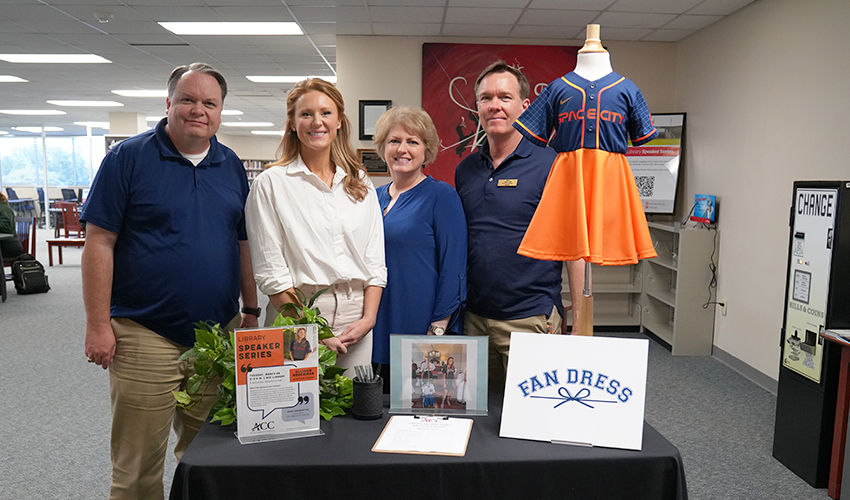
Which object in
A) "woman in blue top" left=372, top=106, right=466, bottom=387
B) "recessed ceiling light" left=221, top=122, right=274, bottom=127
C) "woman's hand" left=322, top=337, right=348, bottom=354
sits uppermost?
"recessed ceiling light" left=221, top=122, right=274, bottom=127

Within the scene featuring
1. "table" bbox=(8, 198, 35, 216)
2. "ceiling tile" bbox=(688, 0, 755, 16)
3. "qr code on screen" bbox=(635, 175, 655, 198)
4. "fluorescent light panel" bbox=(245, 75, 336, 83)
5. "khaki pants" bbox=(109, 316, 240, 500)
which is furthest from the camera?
"table" bbox=(8, 198, 35, 216)

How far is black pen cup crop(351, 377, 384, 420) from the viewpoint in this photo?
156 cm

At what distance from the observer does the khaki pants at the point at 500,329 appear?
2.04 m

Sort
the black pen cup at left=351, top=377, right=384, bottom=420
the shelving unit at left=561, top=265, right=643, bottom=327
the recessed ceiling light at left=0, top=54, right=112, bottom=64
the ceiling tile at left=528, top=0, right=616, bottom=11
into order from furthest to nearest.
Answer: the recessed ceiling light at left=0, top=54, right=112, bottom=64 → the shelving unit at left=561, top=265, right=643, bottom=327 → the ceiling tile at left=528, top=0, right=616, bottom=11 → the black pen cup at left=351, top=377, right=384, bottom=420

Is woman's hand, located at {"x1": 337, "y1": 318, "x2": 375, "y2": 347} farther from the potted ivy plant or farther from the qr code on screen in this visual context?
the qr code on screen

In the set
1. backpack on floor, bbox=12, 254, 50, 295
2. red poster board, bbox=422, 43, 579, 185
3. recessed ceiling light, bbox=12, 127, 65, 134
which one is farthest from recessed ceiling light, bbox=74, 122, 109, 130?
red poster board, bbox=422, 43, 579, 185

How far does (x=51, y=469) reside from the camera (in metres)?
2.87

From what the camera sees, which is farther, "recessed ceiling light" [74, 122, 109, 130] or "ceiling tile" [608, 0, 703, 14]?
"recessed ceiling light" [74, 122, 109, 130]

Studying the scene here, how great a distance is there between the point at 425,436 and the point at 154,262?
0.95 m

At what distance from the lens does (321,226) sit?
1.81 meters

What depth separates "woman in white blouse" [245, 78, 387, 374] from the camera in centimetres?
179

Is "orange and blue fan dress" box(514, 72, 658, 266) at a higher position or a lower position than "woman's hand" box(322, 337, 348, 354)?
higher

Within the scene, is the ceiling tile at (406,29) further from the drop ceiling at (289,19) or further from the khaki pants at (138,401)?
the khaki pants at (138,401)

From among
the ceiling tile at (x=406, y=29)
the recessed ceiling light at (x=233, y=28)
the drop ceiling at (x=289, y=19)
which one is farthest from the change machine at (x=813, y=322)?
the recessed ceiling light at (x=233, y=28)
